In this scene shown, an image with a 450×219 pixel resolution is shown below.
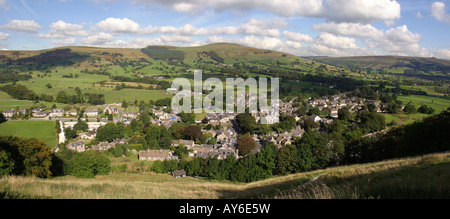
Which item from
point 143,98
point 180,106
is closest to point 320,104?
point 180,106

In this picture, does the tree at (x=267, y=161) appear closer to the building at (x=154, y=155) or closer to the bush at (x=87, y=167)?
the building at (x=154, y=155)

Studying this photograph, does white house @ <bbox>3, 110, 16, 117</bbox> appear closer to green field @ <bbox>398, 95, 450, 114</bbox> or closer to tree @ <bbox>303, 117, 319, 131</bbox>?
tree @ <bbox>303, 117, 319, 131</bbox>

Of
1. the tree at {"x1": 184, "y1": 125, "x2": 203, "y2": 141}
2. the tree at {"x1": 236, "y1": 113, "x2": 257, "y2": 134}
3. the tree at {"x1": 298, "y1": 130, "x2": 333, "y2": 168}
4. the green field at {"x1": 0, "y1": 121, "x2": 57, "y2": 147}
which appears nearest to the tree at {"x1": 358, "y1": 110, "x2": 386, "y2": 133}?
the tree at {"x1": 236, "y1": 113, "x2": 257, "y2": 134}

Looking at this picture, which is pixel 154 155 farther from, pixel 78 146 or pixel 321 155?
pixel 321 155

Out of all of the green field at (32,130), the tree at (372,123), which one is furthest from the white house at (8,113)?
the tree at (372,123)

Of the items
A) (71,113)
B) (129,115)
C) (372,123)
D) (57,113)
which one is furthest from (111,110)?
(372,123)

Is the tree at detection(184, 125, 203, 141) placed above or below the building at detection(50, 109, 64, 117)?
below

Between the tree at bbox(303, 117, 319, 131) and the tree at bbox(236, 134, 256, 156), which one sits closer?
the tree at bbox(236, 134, 256, 156)
